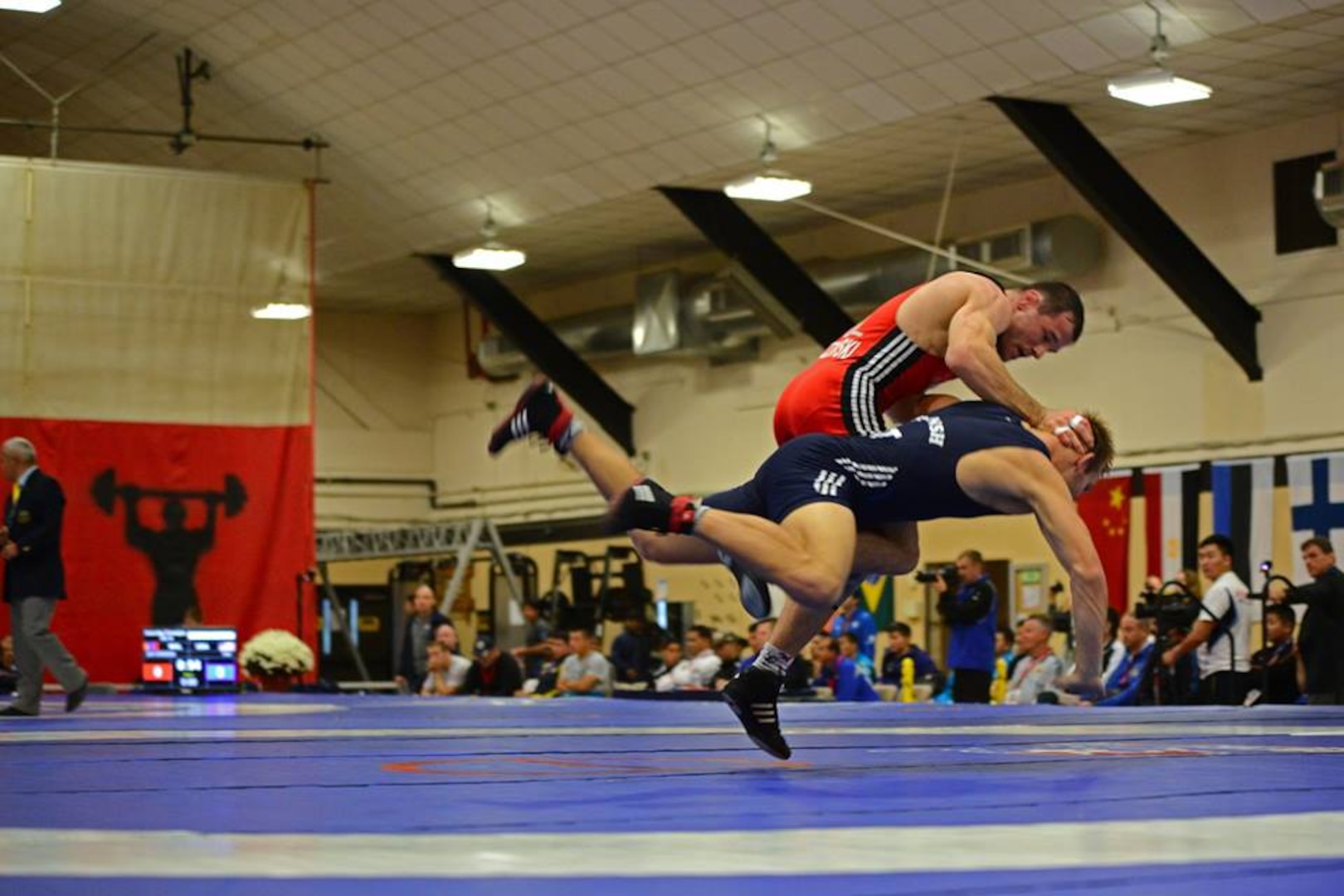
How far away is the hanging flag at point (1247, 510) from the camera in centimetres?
1509

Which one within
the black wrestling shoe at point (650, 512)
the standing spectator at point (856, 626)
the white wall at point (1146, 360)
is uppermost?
the white wall at point (1146, 360)

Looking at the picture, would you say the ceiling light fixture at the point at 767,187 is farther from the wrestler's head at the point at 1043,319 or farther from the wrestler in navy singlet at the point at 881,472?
the wrestler in navy singlet at the point at 881,472

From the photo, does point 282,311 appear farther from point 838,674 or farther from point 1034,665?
point 1034,665

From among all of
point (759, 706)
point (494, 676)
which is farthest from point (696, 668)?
point (759, 706)

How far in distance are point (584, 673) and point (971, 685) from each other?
3.58 metres

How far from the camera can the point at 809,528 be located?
Answer: 16.4 ft

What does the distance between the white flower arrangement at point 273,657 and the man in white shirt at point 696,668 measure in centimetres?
307

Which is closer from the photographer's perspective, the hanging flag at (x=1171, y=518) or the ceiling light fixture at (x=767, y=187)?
the ceiling light fixture at (x=767, y=187)

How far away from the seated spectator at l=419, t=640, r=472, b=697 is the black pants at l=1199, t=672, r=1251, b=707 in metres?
5.69

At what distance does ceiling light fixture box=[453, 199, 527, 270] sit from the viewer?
1858 cm

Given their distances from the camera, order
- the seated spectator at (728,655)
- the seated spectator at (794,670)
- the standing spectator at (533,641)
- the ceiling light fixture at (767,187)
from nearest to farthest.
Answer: the seated spectator at (794,670) < the seated spectator at (728,655) < the ceiling light fixture at (767,187) < the standing spectator at (533,641)

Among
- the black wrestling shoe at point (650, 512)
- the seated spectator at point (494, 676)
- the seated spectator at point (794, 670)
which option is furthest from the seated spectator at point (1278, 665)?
the black wrestling shoe at point (650, 512)

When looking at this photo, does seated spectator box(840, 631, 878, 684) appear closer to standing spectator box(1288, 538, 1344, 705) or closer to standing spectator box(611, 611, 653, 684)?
standing spectator box(611, 611, 653, 684)

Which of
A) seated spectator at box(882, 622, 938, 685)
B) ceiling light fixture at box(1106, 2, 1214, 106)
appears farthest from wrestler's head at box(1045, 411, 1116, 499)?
seated spectator at box(882, 622, 938, 685)
